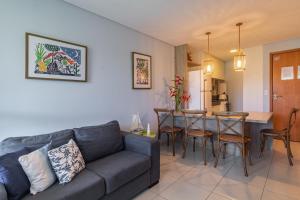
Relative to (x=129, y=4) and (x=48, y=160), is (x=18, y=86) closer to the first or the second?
(x=48, y=160)

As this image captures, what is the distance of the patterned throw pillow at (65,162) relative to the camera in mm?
1592

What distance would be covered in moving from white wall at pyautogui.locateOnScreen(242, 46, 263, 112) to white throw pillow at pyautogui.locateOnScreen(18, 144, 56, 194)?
484cm

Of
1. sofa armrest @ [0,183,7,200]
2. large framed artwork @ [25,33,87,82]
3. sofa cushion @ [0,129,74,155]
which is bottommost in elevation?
sofa armrest @ [0,183,7,200]

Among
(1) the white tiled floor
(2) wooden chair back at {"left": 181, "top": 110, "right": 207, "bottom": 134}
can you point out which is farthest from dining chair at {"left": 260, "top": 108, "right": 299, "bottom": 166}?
(2) wooden chair back at {"left": 181, "top": 110, "right": 207, "bottom": 134}

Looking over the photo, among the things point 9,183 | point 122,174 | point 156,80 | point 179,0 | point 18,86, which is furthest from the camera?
point 156,80

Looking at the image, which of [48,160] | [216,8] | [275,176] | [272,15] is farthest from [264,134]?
[48,160]

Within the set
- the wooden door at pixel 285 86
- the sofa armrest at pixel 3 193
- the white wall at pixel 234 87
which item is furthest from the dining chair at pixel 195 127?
the white wall at pixel 234 87

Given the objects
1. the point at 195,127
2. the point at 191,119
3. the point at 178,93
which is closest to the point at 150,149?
the point at 191,119

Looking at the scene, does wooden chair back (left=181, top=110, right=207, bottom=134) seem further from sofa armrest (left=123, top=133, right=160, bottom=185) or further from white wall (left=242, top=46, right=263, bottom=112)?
white wall (left=242, top=46, right=263, bottom=112)

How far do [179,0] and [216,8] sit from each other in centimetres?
63

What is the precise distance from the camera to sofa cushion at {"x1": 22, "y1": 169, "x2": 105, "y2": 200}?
4.55 feet

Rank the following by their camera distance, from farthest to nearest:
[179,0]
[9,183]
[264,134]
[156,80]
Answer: [156,80]
[264,134]
[179,0]
[9,183]

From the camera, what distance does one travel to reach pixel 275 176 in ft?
7.88

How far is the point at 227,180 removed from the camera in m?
2.35
